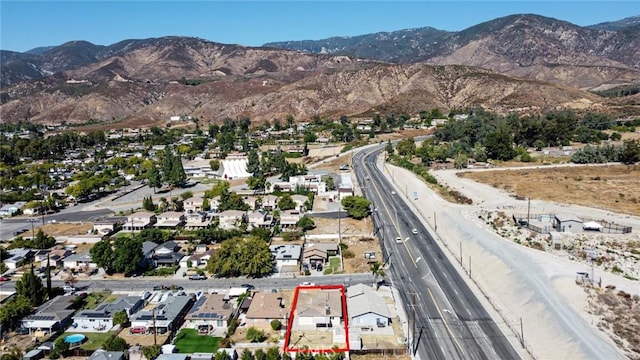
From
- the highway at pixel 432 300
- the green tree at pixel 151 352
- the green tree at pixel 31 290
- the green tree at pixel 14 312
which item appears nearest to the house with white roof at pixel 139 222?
the green tree at pixel 31 290

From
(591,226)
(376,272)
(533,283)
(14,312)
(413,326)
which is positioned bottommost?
(413,326)

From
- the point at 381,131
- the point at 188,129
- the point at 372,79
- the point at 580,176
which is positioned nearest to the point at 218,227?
the point at 580,176

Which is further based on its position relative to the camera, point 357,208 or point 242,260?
point 357,208

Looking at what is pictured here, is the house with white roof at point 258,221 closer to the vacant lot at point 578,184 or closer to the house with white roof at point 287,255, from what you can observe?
the house with white roof at point 287,255

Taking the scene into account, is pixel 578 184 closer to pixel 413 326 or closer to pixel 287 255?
pixel 287 255

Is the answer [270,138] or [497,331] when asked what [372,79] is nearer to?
[270,138]

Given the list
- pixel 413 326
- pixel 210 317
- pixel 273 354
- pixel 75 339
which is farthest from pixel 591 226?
pixel 75 339

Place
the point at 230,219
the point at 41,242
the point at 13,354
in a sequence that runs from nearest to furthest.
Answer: the point at 13,354
the point at 41,242
the point at 230,219
